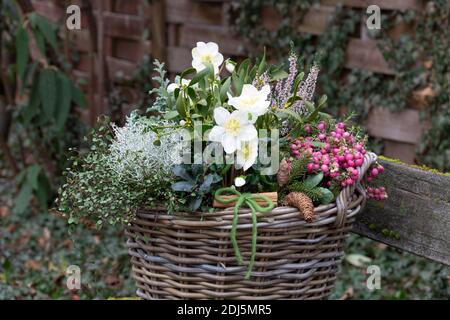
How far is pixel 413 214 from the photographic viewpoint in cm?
218

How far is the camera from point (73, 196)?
6.51 feet

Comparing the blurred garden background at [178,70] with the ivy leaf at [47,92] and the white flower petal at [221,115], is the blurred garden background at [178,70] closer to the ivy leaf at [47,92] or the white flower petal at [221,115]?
the ivy leaf at [47,92]

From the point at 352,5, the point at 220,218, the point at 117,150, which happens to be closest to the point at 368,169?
the point at 220,218

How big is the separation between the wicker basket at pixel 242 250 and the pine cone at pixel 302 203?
0.02 meters

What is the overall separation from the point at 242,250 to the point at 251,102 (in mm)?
334

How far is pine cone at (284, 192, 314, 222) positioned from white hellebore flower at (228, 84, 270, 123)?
19 cm

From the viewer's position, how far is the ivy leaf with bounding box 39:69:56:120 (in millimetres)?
4680

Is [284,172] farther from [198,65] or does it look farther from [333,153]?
[198,65]

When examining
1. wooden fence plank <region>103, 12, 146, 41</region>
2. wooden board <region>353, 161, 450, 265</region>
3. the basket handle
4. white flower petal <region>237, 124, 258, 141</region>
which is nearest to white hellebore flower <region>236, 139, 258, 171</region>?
white flower petal <region>237, 124, 258, 141</region>

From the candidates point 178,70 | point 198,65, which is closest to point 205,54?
point 198,65

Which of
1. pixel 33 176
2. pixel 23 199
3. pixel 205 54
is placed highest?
pixel 205 54

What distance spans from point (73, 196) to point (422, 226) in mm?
901

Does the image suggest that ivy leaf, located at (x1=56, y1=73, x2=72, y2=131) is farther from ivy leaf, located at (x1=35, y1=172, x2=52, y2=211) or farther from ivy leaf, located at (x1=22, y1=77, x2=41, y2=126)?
ivy leaf, located at (x1=35, y1=172, x2=52, y2=211)

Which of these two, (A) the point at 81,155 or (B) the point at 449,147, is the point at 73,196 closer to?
(A) the point at 81,155
